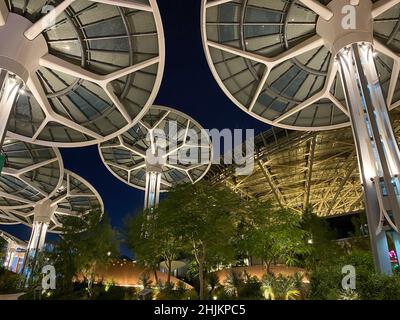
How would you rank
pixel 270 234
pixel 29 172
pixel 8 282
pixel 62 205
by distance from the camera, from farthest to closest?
pixel 62 205, pixel 29 172, pixel 8 282, pixel 270 234

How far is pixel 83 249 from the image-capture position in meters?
23.8

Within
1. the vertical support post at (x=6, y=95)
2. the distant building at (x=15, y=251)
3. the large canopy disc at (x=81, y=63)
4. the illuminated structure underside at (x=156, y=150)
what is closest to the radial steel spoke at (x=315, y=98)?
the large canopy disc at (x=81, y=63)

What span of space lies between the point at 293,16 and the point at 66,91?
44.4 ft

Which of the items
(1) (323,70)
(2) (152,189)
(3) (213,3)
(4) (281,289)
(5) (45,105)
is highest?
(1) (323,70)

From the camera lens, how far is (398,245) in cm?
1251

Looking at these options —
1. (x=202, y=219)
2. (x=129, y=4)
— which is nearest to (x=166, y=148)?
(x=202, y=219)

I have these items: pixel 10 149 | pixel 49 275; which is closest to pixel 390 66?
pixel 49 275

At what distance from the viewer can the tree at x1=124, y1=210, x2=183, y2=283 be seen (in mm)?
19633

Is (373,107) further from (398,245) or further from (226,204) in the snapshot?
(226,204)

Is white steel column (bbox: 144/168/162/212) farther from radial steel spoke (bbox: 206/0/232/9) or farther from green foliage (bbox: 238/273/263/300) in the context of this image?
radial steel spoke (bbox: 206/0/232/9)

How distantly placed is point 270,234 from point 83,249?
40.6 ft

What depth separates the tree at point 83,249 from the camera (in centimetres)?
2347

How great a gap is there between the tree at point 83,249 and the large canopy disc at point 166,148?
647 cm

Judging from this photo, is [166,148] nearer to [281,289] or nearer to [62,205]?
[62,205]
